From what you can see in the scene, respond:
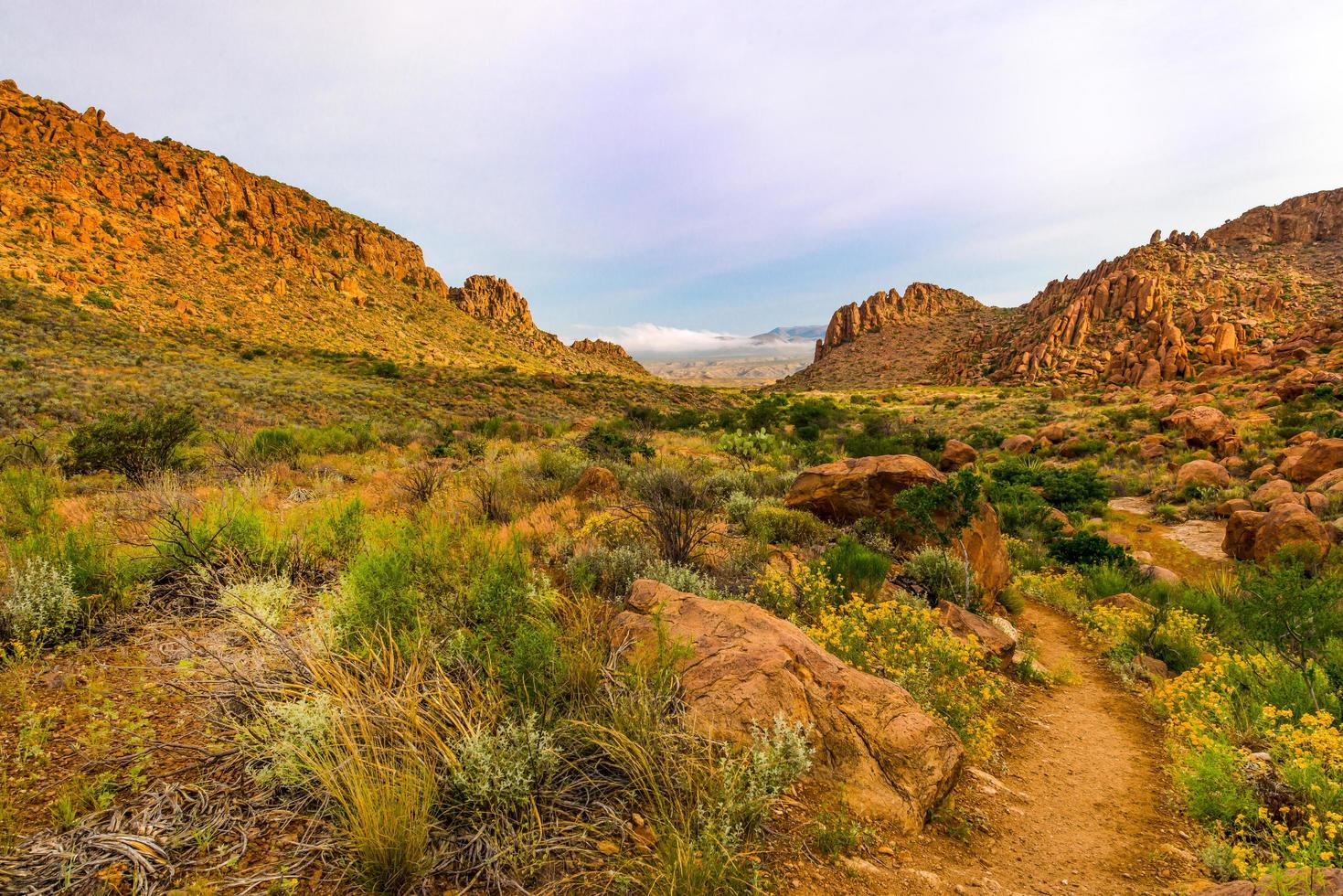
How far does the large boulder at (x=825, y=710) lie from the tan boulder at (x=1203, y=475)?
54.1ft

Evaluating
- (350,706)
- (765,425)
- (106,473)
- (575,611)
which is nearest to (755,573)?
(575,611)

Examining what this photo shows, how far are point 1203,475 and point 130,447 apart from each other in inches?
1000

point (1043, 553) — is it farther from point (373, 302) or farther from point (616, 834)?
point (373, 302)

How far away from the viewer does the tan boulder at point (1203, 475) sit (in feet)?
45.4

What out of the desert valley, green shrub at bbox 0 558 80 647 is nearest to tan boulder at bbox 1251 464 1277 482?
the desert valley

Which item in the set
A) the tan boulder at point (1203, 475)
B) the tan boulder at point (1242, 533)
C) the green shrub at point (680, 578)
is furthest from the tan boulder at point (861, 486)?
the tan boulder at point (1203, 475)

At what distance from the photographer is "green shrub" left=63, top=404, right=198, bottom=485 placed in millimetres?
9258

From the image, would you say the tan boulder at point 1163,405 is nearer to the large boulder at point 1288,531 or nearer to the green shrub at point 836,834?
the large boulder at point 1288,531

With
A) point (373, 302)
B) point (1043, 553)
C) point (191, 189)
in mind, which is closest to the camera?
point (1043, 553)

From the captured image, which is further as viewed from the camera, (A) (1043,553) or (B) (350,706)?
(A) (1043,553)

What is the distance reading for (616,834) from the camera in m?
2.43

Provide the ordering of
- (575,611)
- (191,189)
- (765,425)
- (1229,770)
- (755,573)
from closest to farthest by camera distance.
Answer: (1229,770) → (575,611) → (755,573) → (765,425) → (191,189)

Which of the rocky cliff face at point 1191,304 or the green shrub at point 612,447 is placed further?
the rocky cliff face at point 1191,304

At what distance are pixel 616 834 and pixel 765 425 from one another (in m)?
21.6
